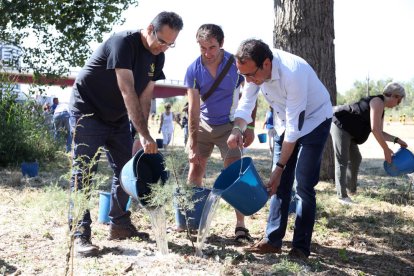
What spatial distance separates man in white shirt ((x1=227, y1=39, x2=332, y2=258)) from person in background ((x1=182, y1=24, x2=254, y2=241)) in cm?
37

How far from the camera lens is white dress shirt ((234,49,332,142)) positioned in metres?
3.12

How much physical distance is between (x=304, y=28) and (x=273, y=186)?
11.0ft

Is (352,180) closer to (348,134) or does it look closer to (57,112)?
(348,134)

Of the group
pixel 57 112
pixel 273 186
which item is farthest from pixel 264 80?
pixel 57 112

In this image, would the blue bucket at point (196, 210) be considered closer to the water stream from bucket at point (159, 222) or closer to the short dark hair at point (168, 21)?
the water stream from bucket at point (159, 222)

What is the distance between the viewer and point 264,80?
317cm

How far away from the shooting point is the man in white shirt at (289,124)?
3096 millimetres

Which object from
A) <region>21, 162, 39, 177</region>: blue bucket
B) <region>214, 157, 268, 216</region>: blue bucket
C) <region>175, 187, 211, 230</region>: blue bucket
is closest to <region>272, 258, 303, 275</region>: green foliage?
<region>214, 157, 268, 216</region>: blue bucket

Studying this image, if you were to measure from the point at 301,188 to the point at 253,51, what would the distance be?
1.09 meters

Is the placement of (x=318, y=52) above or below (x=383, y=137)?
above

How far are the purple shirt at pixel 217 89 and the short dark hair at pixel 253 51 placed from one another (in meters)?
0.92

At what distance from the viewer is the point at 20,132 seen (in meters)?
8.15

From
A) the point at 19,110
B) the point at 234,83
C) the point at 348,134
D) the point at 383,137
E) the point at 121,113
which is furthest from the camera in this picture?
the point at 19,110

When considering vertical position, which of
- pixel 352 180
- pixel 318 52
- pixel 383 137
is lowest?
pixel 352 180
